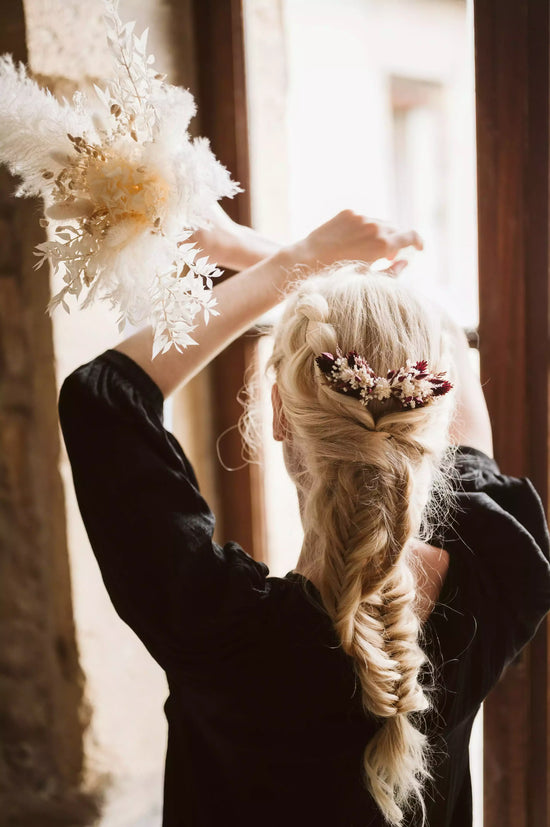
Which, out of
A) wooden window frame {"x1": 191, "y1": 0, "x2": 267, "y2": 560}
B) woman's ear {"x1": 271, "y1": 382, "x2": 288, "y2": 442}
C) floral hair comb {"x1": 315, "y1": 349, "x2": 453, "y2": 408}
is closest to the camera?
floral hair comb {"x1": 315, "y1": 349, "x2": 453, "y2": 408}

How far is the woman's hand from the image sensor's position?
861 mm

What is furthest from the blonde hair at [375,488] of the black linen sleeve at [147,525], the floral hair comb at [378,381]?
the black linen sleeve at [147,525]

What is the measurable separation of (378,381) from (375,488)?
0.11m

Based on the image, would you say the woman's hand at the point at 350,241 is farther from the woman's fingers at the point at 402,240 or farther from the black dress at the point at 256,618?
the black dress at the point at 256,618

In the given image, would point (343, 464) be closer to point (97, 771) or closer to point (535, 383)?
point (535, 383)

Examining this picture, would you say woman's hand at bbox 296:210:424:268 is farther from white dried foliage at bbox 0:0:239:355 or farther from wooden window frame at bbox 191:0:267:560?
wooden window frame at bbox 191:0:267:560

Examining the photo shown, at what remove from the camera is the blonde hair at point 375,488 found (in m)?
0.72

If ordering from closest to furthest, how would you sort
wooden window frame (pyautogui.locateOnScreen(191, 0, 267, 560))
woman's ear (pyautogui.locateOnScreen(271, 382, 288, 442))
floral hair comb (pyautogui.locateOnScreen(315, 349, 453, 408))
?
1. floral hair comb (pyautogui.locateOnScreen(315, 349, 453, 408))
2. woman's ear (pyautogui.locateOnScreen(271, 382, 288, 442))
3. wooden window frame (pyautogui.locateOnScreen(191, 0, 267, 560))

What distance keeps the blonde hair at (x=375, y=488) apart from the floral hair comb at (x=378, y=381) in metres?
0.01

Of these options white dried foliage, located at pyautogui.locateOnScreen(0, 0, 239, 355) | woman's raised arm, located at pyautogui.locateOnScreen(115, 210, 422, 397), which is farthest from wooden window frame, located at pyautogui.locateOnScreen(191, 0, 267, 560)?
white dried foliage, located at pyautogui.locateOnScreen(0, 0, 239, 355)

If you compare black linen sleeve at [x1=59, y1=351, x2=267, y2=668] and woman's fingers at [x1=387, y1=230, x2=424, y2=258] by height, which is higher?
woman's fingers at [x1=387, y1=230, x2=424, y2=258]

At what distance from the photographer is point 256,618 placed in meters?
0.75

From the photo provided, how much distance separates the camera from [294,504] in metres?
1.38

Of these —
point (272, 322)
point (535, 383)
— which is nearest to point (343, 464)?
point (535, 383)
